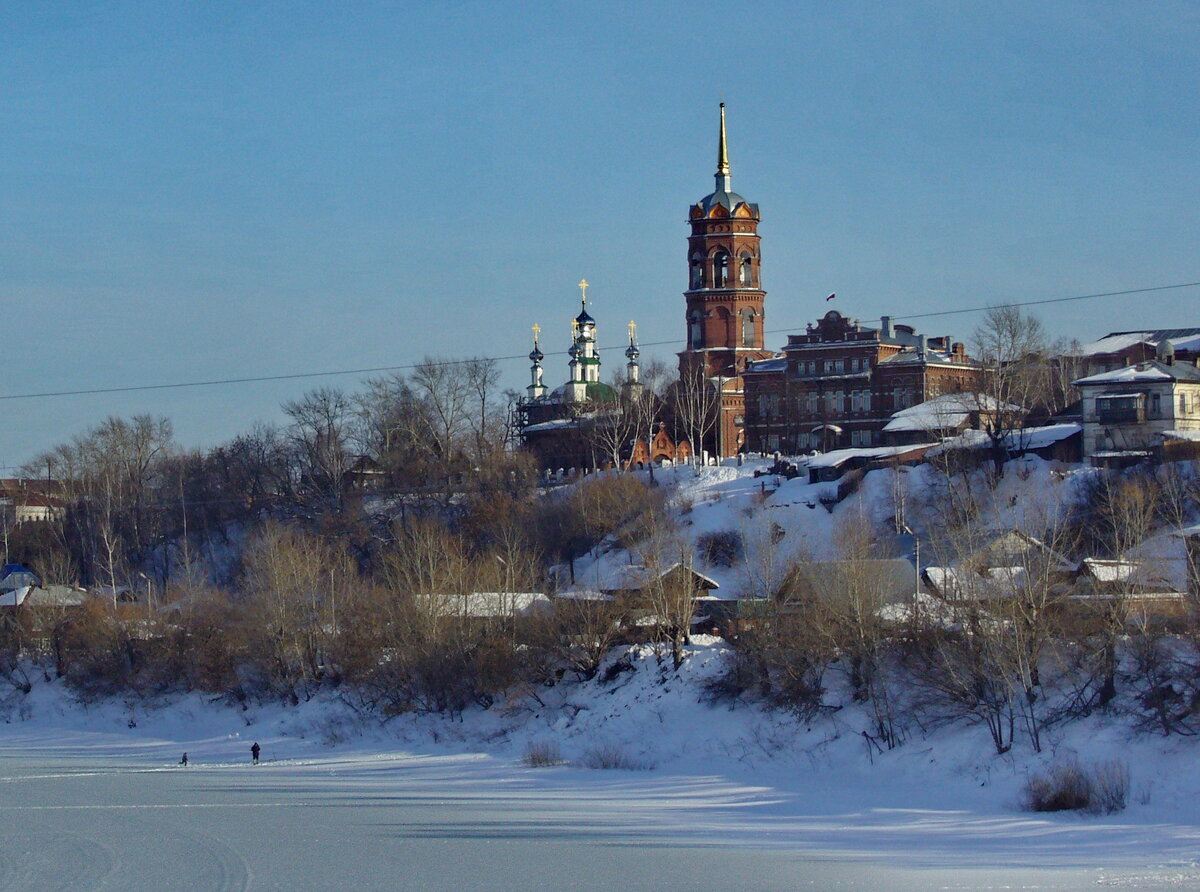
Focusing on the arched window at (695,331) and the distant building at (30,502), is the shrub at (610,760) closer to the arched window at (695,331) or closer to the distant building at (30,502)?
the distant building at (30,502)

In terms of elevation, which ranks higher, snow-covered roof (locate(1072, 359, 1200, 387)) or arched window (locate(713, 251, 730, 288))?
arched window (locate(713, 251, 730, 288))

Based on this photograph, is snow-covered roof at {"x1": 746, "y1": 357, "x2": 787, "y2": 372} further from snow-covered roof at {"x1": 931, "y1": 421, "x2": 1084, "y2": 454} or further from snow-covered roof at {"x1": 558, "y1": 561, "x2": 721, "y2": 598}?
snow-covered roof at {"x1": 558, "y1": 561, "x2": 721, "y2": 598}

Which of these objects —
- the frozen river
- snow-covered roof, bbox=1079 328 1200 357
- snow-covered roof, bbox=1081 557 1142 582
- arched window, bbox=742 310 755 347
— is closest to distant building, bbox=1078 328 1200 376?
snow-covered roof, bbox=1079 328 1200 357

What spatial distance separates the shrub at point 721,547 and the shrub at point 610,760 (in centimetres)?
1738

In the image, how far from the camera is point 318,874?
26.4 meters

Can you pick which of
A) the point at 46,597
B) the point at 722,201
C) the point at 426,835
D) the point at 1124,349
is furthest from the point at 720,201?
the point at 426,835

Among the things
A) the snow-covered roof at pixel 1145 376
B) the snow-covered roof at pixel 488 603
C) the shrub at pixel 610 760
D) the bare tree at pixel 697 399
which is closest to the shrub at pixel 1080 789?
the shrub at pixel 610 760

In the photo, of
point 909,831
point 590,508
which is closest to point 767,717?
point 909,831

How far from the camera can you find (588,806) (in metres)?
32.4

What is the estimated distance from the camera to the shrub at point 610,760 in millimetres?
38156

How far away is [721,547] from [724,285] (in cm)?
3680

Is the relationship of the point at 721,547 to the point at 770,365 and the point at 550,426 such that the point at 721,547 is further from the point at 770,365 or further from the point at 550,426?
the point at 550,426

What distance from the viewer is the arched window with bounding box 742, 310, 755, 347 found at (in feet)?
304

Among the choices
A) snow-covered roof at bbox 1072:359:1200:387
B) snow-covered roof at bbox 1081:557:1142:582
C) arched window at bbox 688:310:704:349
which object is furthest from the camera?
arched window at bbox 688:310:704:349
